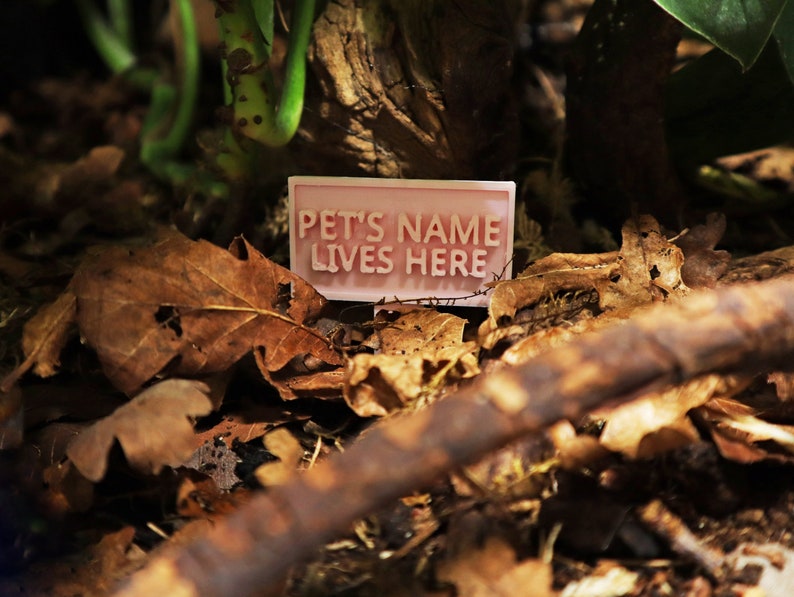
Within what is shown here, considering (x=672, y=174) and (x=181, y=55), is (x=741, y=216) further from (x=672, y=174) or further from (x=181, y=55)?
(x=181, y=55)

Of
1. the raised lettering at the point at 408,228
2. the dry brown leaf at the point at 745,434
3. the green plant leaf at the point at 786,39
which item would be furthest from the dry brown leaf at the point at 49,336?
the green plant leaf at the point at 786,39

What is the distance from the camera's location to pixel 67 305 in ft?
2.65

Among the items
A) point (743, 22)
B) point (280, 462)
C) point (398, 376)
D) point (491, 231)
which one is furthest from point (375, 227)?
point (743, 22)

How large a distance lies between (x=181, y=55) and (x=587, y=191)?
0.87 m

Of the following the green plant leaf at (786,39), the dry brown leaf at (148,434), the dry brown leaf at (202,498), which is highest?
the green plant leaf at (786,39)

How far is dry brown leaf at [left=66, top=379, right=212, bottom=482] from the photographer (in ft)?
2.15

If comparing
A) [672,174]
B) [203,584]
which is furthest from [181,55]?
[203,584]

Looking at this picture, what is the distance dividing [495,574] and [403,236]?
0.45m

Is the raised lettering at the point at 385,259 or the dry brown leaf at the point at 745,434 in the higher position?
the raised lettering at the point at 385,259

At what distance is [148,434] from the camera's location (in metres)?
0.66

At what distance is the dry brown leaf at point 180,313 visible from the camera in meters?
0.76

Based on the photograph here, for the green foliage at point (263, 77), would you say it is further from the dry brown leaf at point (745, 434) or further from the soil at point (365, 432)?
the dry brown leaf at point (745, 434)

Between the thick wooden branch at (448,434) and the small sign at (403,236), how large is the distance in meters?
0.35

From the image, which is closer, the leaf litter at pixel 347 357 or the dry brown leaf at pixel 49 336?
the leaf litter at pixel 347 357
